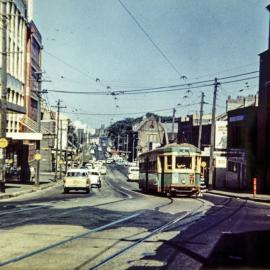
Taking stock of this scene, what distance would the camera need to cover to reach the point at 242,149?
2053 inches

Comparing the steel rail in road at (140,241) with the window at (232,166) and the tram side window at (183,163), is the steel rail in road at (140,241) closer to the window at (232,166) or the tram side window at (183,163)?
the tram side window at (183,163)

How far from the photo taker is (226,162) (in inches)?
2285

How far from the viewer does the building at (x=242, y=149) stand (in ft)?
167

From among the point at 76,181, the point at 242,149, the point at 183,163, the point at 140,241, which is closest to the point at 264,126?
the point at 242,149

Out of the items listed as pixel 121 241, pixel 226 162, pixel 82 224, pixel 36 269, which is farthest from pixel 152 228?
pixel 226 162

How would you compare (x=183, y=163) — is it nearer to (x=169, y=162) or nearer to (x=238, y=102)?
(x=169, y=162)

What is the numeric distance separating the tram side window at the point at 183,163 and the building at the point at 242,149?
17212 mm

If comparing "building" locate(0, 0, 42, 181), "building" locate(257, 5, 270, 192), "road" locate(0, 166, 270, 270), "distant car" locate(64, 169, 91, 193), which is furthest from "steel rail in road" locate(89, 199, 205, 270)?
"building" locate(257, 5, 270, 192)

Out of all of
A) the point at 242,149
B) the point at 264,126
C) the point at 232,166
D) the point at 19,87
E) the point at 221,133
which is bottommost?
the point at 232,166

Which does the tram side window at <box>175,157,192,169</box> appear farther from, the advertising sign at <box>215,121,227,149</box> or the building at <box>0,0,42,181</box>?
the advertising sign at <box>215,121,227,149</box>

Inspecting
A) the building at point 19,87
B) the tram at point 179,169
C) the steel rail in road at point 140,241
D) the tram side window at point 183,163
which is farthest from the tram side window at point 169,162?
the steel rail in road at point 140,241

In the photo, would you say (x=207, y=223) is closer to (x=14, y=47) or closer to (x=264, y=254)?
(x=264, y=254)

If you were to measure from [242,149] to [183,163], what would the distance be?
19.8m

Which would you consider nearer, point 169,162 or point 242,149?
point 169,162
